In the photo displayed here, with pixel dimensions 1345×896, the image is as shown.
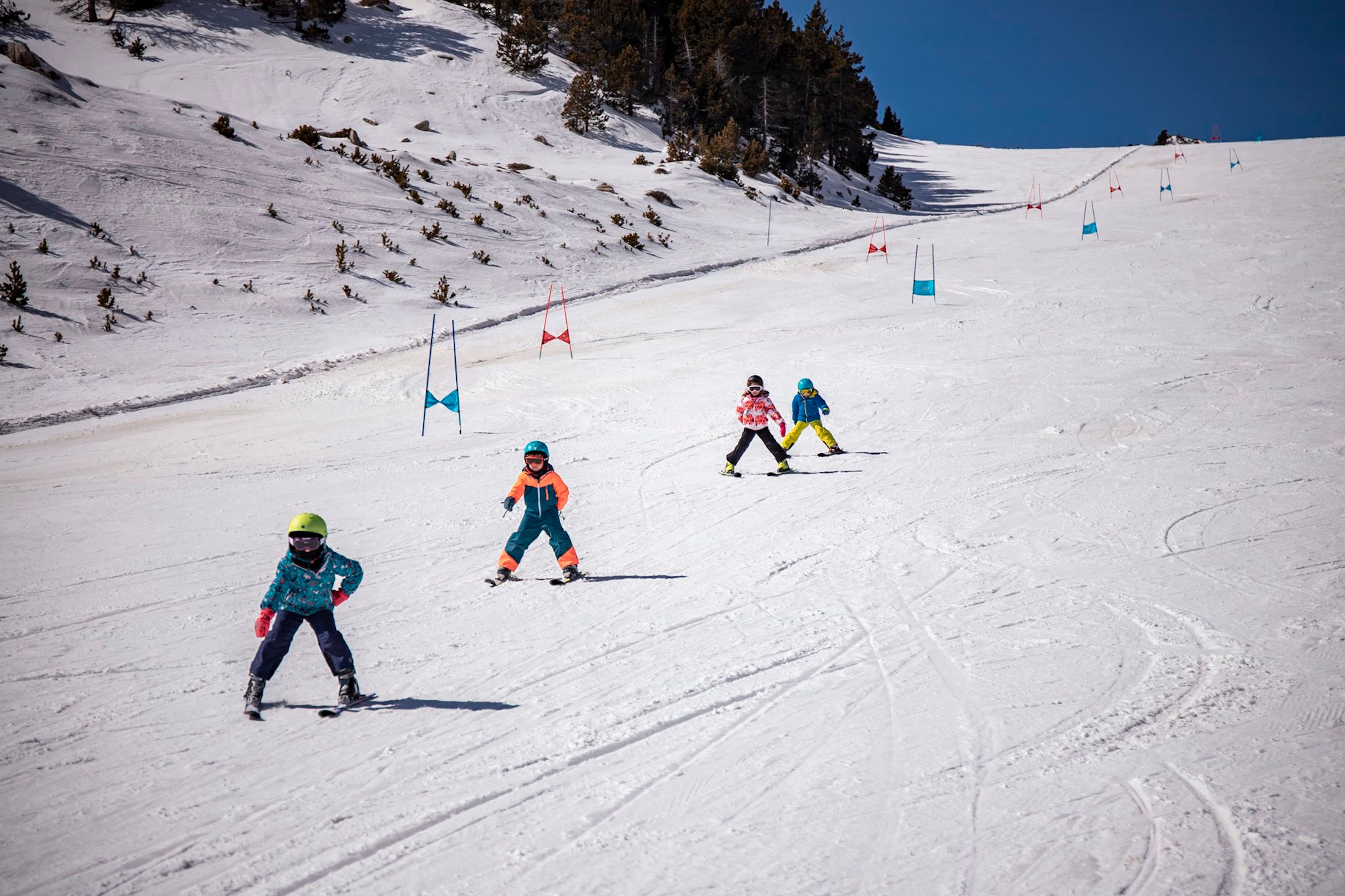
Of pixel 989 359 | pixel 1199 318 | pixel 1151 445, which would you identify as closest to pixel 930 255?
pixel 1199 318

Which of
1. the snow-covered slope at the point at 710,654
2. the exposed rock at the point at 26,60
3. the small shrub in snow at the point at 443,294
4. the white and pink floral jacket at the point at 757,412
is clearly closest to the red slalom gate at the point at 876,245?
the small shrub in snow at the point at 443,294

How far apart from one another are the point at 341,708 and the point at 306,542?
1050 mm

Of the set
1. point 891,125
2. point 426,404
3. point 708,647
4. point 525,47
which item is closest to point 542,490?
point 708,647

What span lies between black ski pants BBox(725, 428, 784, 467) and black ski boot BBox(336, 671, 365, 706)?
240 inches

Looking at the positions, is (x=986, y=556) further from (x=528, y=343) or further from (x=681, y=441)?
(x=528, y=343)

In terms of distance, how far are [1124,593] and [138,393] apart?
1592 cm

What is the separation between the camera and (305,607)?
4805 mm

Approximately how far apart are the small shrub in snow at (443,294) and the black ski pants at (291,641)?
1788 cm

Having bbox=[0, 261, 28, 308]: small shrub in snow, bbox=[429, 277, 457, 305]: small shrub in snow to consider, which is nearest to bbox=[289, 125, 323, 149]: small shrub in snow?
bbox=[429, 277, 457, 305]: small shrub in snow

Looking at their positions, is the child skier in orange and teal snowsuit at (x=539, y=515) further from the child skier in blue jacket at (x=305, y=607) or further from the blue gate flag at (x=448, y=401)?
the blue gate flag at (x=448, y=401)

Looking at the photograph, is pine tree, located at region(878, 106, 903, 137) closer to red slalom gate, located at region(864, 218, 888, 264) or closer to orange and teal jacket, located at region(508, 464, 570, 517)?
red slalom gate, located at region(864, 218, 888, 264)

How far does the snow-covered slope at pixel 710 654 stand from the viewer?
3.49 meters

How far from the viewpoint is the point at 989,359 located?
15.7m

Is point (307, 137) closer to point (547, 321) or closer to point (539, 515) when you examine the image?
point (547, 321)
